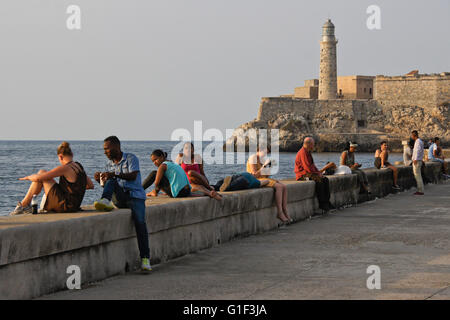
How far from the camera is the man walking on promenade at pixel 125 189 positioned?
28.9 feet

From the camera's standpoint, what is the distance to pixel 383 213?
15367 mm

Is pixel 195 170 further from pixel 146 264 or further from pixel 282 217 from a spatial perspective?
pixel 146 264

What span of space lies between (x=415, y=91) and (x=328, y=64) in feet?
51.5

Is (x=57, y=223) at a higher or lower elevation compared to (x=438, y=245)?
higher

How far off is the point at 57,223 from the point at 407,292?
348cm

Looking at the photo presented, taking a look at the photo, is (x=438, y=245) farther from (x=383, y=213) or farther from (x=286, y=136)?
(x=286, y=136)

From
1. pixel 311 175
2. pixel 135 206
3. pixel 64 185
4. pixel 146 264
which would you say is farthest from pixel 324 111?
pixel 146 264

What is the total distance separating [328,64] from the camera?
118 meters

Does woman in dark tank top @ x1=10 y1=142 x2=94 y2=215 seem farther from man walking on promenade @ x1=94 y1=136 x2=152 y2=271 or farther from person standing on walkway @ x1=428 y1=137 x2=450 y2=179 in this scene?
person standing on walkway @ x1=428 y1=137 x2=450 y2=179

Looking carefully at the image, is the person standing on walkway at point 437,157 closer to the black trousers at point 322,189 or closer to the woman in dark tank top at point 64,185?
the black trousers at point 322,189

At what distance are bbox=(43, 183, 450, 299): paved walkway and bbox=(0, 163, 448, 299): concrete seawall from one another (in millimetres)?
180

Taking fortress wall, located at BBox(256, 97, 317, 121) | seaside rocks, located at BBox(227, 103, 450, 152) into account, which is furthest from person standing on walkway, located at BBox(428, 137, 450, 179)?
fortress wall, located at BBox(256, 97, 317, 121)
